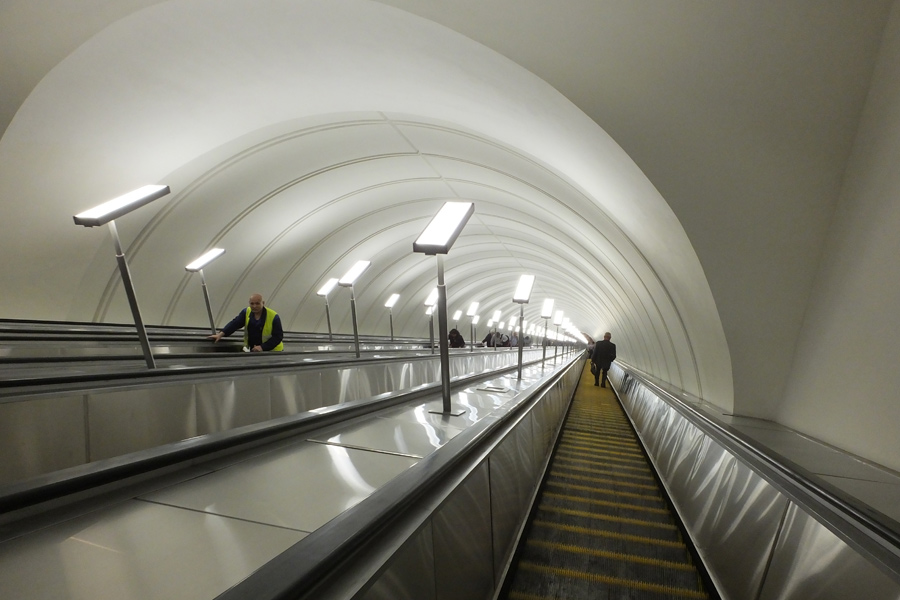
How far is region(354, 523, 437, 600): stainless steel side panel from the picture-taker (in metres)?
1.46

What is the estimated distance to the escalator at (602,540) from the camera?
10.5ft

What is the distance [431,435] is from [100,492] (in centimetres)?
202

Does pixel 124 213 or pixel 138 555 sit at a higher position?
pixel 124 213

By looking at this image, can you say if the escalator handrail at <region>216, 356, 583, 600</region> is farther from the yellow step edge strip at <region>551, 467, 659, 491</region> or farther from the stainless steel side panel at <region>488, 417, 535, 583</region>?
the yellow step edge strip at <region>551, 467, 659, 491</region>

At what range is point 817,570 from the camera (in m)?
2.07

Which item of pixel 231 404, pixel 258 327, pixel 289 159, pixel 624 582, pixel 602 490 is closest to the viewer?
pixel 624 582

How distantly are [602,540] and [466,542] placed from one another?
2.19 m

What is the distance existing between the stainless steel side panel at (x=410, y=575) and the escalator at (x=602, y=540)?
5.01 feet

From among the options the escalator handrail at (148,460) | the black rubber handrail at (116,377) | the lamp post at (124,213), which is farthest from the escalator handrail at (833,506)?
the lamp post at (124,213)

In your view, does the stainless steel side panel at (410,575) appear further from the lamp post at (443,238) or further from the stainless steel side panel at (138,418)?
the stainless steel side panel at (138,418)

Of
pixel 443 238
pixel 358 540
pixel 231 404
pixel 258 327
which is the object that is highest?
pixel 443 238

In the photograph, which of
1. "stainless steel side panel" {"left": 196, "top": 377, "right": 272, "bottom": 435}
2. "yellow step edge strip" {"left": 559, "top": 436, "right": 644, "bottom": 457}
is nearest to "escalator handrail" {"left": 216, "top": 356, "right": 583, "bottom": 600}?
"stainless steel side panel" {"left": 196, "top": 377, "right": 272, "bottom": 435}

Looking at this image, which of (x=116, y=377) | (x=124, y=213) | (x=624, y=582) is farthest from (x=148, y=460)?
(x=124, y=213)

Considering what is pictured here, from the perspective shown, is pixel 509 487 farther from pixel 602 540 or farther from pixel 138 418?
pixel 138 418
